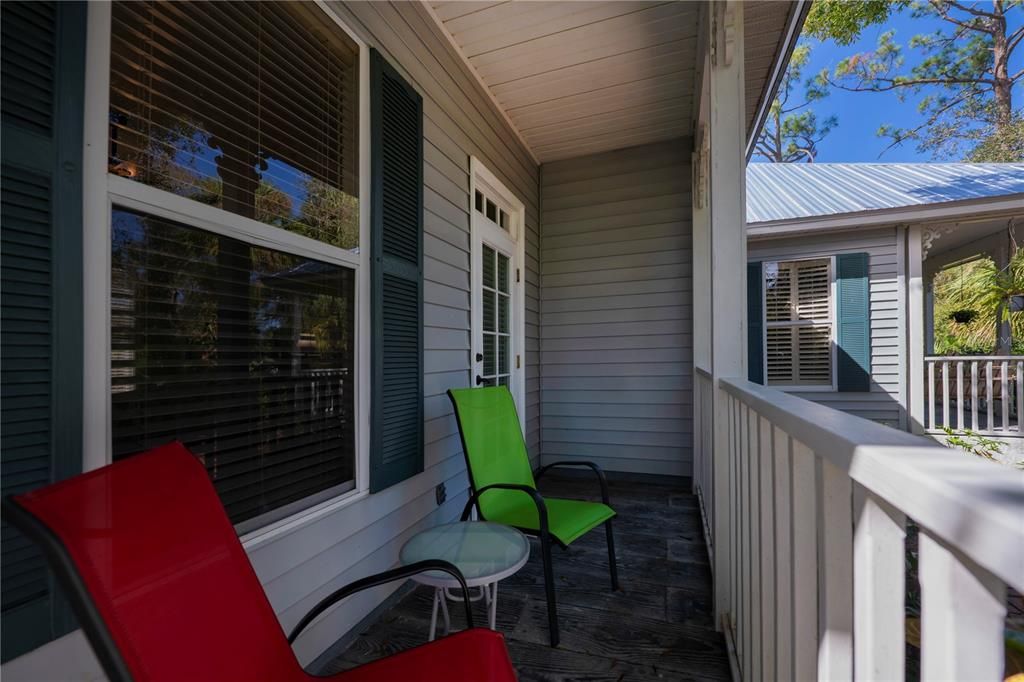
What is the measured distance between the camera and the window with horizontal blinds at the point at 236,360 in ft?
3.82

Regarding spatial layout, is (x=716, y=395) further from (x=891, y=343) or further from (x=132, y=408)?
(x=891, y=343)

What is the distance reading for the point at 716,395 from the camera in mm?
1896

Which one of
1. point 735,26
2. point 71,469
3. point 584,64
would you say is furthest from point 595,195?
point 71,469

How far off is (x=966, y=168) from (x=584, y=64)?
6961 millimetres

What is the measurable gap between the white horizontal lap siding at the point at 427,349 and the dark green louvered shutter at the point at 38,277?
598 millimetres

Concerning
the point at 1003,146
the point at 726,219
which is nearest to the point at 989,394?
the point at 1003,146

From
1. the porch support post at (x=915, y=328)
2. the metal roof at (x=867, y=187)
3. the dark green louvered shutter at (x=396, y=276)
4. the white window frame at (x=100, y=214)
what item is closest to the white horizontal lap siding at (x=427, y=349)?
the dark green louvered shutter at (x=396, y=276)

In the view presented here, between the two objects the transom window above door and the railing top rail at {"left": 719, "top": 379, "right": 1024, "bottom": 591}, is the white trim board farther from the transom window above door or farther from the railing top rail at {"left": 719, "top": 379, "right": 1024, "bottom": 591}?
the railing top rail at {"left": 719, "top": 379, "right": 1024, "bottom": 591}

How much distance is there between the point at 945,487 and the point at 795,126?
14.9 metres

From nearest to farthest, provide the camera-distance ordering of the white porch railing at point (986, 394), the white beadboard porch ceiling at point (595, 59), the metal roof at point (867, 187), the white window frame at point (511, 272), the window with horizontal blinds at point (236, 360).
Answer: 1. the window with horizontal blinds at point (236, 360)
2. the white beadboard porch ceiling at point (595, 59)
3. the white window frame at point (511, 272)
4. the white porch railing at point (986, 394)
5. the metal roof at point (867, 187)

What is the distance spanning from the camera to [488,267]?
3.42m

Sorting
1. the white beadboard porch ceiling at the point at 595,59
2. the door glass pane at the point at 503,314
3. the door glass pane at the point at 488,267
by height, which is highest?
the white beadboard porch ceiling at the point at 595,59

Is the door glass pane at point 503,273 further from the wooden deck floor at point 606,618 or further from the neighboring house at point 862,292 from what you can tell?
the neighboring house at point 862,292

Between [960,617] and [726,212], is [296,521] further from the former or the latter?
[726,212]
